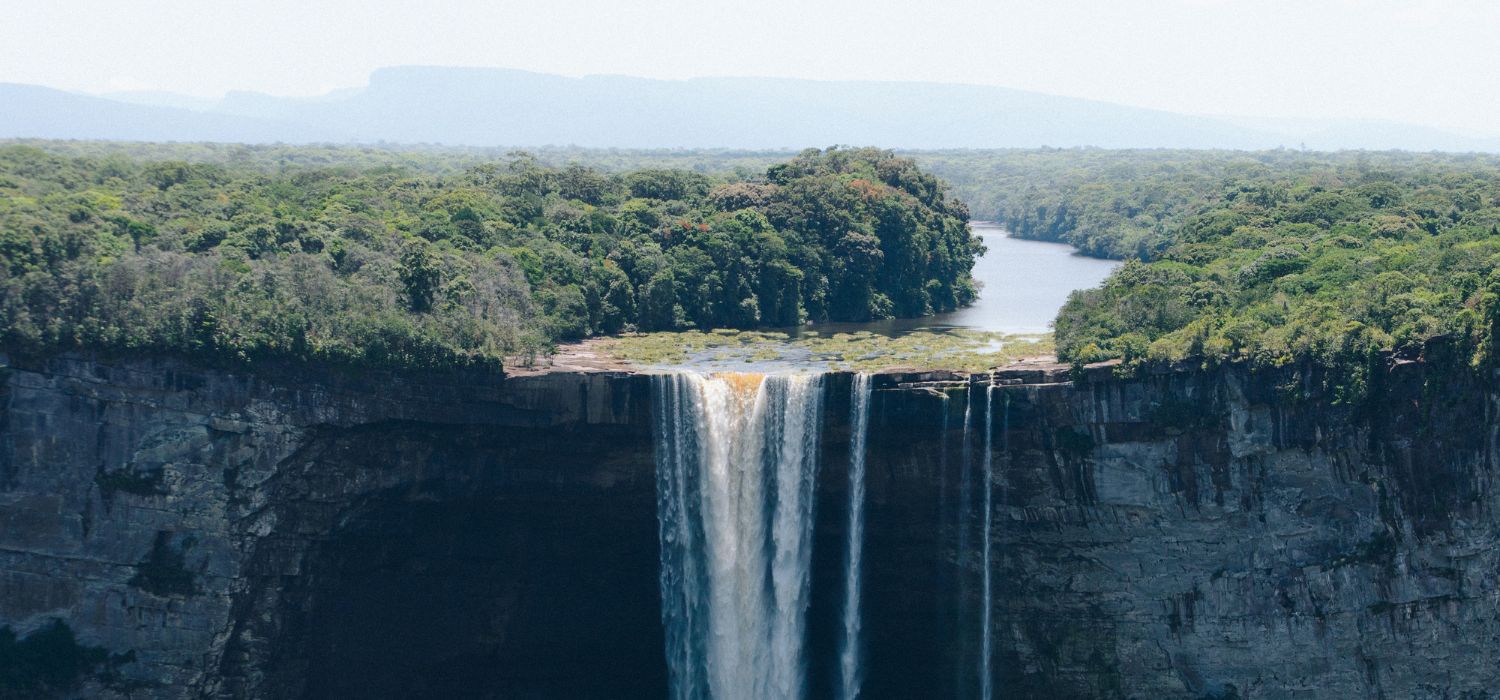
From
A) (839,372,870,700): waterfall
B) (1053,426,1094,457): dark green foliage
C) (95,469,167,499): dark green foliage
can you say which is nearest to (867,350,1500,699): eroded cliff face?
(1053,426,1094,457): dark green foliage

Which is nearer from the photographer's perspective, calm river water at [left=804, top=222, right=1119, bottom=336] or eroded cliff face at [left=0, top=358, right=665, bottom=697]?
eroded cliff face at [left=0, top=358, right=665, bottom=697]

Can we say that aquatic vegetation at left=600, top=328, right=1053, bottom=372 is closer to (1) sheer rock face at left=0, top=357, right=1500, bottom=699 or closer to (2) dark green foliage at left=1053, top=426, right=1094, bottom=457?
(2) dark green foliage at left=1053, top=426, right=1094, bottom=457

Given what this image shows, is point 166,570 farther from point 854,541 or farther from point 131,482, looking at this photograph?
point 854,541

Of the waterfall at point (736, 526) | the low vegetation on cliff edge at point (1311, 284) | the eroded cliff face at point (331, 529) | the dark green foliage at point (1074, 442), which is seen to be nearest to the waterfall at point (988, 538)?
the dark green foliage at point (1074, 442)

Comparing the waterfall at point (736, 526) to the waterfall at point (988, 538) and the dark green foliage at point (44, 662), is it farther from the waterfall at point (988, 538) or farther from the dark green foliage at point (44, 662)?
the dark green foliage at point (44, 662)

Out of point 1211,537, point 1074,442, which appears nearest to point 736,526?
point 1074,442
